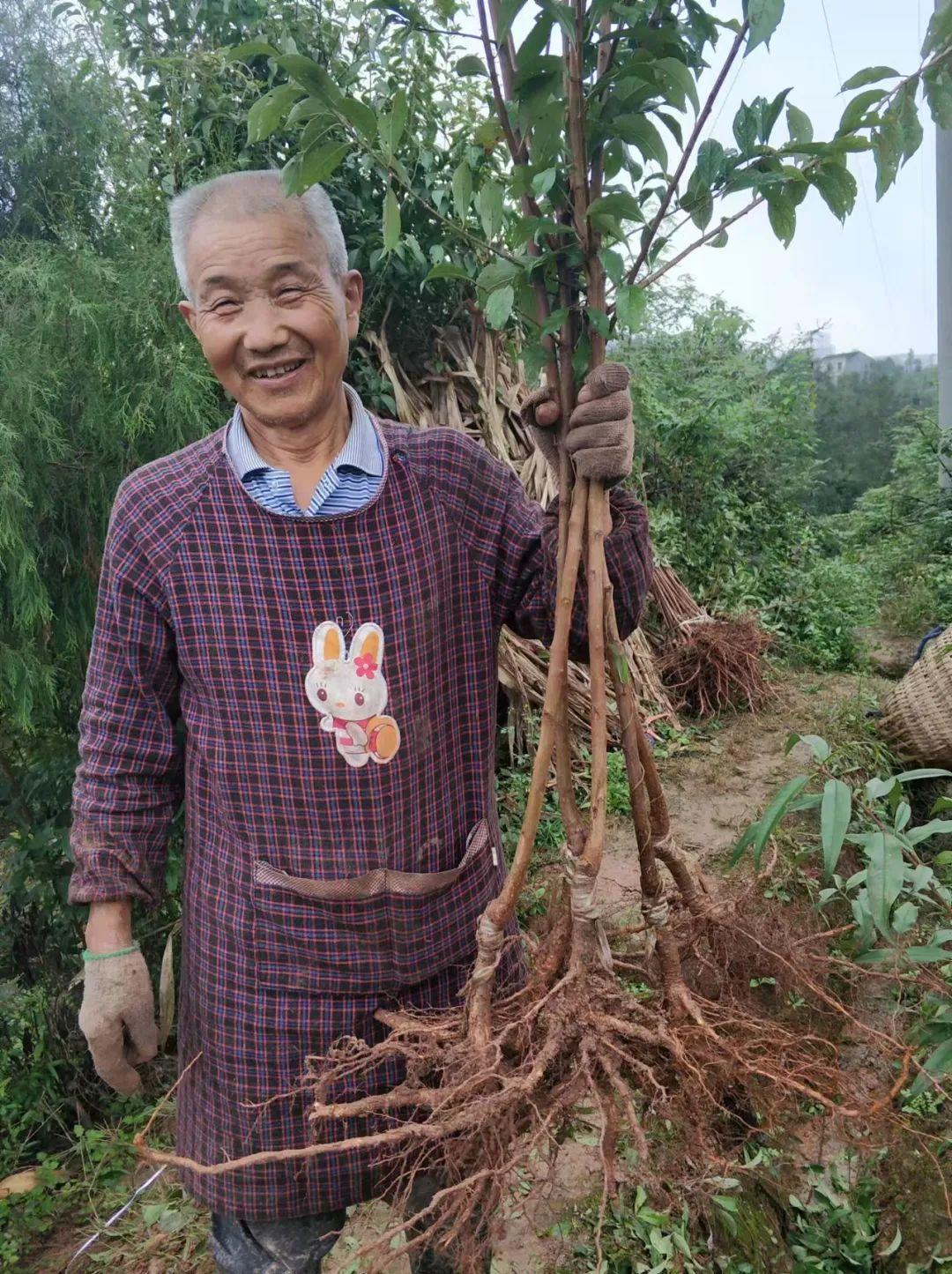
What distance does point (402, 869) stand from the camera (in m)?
1.36

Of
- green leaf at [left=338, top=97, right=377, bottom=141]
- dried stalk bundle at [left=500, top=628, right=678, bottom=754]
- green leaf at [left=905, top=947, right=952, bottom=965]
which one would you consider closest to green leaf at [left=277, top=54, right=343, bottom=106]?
green leaf at [left=338, top=97, right=377, bottom=141]

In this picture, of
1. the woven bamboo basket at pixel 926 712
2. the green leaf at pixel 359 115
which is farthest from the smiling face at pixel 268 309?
the woven bamboo basket at pixel 926 712

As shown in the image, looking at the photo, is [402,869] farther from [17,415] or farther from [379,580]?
[17,415]

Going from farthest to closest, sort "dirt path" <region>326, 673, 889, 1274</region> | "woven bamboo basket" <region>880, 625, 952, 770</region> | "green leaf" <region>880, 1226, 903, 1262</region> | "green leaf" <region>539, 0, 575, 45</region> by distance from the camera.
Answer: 1. "woven bamboo basket" <region>880, 625, 952, 770</region>
2. "dirt path" <region>326, 673, 889, 1274</region>
3. "green leaf" <region>880, 1226, 903, 1262</region>
4. "green leaf" <region>539, 0, 575, 45</region>

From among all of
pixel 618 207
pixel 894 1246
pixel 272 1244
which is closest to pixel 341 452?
pixel 618 207

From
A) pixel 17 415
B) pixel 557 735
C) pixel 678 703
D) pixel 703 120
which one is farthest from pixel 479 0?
pixel 678 703

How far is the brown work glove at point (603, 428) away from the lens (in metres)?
1.14

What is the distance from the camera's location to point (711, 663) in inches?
199

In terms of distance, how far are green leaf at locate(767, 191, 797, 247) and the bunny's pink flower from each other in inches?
29.8

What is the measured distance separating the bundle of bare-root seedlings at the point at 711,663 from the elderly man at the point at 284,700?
3.83 m

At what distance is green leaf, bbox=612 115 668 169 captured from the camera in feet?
3.49

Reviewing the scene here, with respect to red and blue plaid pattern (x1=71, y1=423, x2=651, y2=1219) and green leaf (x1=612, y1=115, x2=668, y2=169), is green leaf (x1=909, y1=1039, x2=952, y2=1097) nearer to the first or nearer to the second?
red and blue plaid pattern (x1=71, y1=423, x2=651, y2=1219)

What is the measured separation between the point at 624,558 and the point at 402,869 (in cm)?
55

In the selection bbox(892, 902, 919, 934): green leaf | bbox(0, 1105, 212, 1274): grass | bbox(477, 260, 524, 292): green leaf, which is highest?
bbox(477, 260, 524, 292): green leaf
